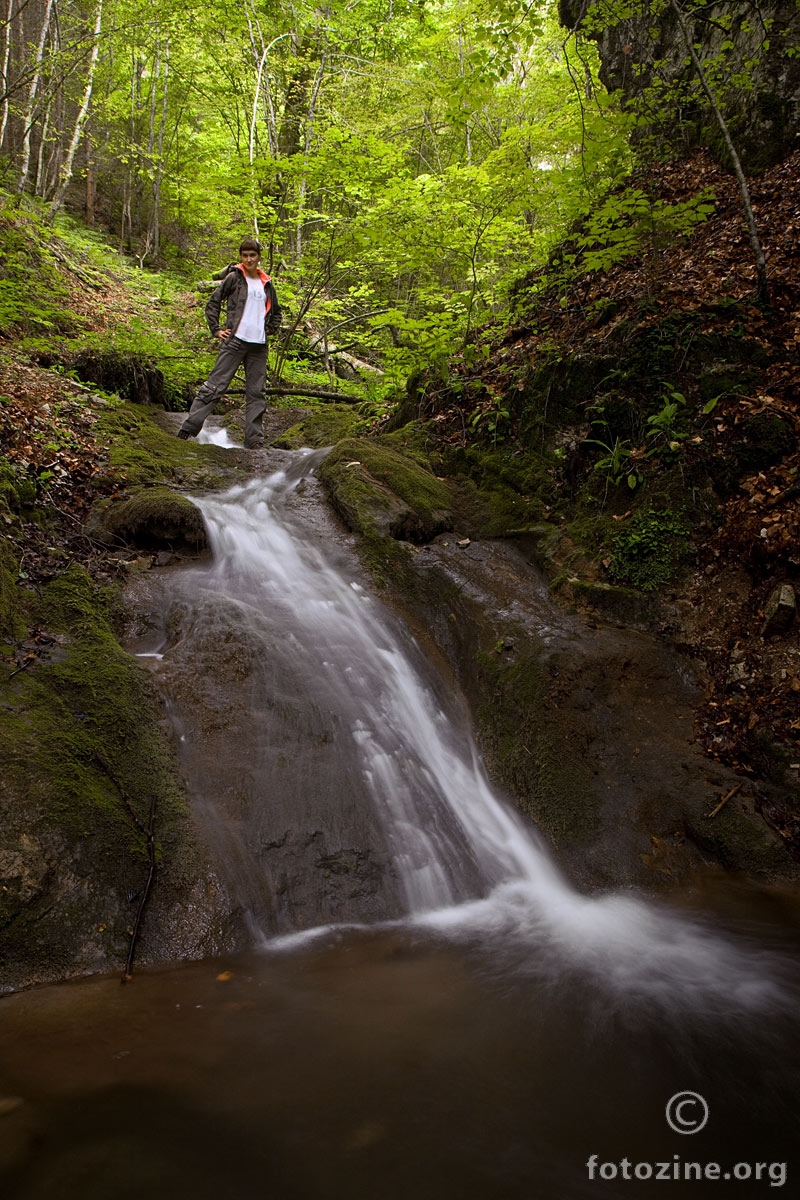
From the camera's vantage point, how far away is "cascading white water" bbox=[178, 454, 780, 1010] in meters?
2.79

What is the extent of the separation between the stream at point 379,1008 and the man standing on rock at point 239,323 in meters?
4.24

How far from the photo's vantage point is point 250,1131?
5.69 ft

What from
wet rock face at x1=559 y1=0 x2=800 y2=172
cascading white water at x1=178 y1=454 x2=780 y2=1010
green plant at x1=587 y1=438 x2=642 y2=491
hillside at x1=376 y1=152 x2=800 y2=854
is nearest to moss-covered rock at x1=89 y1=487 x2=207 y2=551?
cascading white water at x1=178 y1=454 x2=780 y2=1010

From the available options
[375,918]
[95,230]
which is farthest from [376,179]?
[95,230]

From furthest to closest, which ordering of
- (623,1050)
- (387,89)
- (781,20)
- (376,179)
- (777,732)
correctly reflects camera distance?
(387,89) < (376,179) < (781,20) < (777,732) < (623,1050)

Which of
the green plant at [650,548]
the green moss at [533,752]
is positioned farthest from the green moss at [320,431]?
the green moss at [533,752]

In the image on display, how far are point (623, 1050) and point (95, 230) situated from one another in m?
22.7

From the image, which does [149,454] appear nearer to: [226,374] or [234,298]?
[226,374]

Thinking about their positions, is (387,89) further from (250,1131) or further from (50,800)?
(250,1131)

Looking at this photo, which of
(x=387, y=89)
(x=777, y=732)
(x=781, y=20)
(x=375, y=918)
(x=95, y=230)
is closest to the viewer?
(x=375, y=918)

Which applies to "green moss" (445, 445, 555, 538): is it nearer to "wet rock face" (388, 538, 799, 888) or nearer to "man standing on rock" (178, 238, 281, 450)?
"wet rock face" (388, 538, 799, 888)

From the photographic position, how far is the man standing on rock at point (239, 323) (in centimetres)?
750

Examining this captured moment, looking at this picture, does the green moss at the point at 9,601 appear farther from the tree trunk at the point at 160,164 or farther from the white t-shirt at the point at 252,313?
the tree trunk at the point at 160,164

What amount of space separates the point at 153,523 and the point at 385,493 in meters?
2.24
